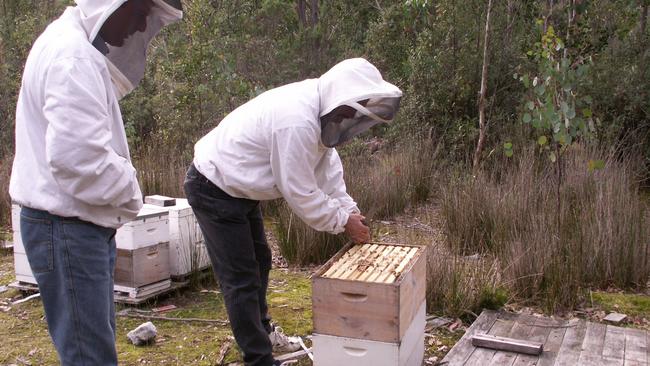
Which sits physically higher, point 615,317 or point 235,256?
point 235,256

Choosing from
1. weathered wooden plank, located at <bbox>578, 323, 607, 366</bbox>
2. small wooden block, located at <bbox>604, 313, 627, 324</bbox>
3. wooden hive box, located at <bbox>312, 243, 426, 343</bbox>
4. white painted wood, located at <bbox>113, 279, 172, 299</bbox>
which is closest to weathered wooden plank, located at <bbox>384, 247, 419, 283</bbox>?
wooden hive box, located at <bbox>312, 243, 426, 343</bbox>

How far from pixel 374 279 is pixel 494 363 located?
3.01 ft

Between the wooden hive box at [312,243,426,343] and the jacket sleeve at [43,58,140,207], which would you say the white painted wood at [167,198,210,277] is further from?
the jacket sleeve at [43,58,140,207]

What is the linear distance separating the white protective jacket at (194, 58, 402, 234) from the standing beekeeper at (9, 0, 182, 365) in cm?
87

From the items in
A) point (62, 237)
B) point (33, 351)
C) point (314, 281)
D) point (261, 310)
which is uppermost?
point (62, 237)

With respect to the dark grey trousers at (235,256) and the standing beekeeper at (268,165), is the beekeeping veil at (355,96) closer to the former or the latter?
the standing beekeeper at (268,165)

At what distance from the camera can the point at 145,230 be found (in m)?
4.36

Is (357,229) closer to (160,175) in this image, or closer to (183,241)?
(183,241)

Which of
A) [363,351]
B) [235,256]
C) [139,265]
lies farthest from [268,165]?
[139,265]

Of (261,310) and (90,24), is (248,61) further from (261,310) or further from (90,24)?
(90,24)

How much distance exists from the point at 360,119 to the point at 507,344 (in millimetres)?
1467

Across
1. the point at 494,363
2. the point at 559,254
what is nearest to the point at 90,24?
the point at 494,363

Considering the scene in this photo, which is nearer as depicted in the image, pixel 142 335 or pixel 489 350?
pixel 489 350

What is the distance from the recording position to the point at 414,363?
10.4ft
